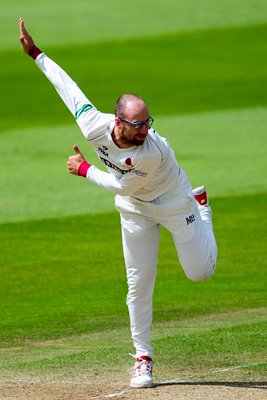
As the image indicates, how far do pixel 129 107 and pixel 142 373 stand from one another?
86.9 inches

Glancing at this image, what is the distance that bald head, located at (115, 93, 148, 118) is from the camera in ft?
30.9

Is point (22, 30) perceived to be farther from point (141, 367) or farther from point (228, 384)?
point (228, 384)

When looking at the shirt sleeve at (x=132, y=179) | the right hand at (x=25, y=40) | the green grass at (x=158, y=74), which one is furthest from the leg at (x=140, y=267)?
the green grass at (x=158, y=74)

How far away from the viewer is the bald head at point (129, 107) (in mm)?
9406

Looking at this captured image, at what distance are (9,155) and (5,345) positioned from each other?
1167 cm

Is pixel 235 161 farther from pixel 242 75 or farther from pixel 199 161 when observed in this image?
pixel 242 75

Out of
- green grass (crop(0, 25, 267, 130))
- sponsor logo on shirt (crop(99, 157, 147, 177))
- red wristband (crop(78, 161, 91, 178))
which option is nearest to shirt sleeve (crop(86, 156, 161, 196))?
sponsor logo on shirt (crop(99, 157, 147, 177))

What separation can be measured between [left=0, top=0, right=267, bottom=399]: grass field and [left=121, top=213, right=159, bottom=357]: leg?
0.48 metres

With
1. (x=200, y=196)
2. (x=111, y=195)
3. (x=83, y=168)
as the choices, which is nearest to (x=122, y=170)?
(x=83, y=168)

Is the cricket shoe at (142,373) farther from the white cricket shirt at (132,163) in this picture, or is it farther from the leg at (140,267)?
the white cricket shirt at (132,163)

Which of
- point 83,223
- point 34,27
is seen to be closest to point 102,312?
point 83,223

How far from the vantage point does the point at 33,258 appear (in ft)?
53.2

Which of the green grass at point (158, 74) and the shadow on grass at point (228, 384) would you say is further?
the green grass at point (158, 74)

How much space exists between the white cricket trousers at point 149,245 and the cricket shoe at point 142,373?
10cm
